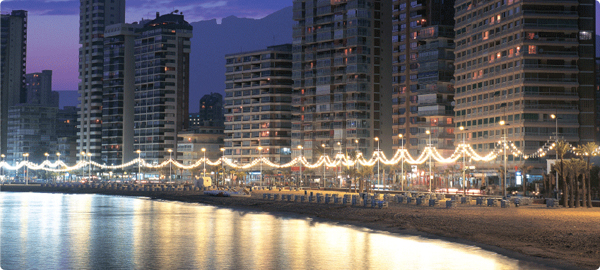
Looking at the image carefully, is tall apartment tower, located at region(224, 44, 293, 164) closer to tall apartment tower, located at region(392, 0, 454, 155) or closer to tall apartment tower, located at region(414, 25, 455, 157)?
tall apartment tower, located at region(392, 0, 454, 155)

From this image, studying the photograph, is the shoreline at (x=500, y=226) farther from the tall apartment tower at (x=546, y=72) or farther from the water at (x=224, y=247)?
the tall apartment tower at (x=546, y=72)

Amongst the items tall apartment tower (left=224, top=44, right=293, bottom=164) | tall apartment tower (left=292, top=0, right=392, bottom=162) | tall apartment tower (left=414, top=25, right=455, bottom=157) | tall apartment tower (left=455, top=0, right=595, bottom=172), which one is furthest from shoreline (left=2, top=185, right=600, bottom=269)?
tall apartment tower (left=224, top=44, right=293, bottom=164)

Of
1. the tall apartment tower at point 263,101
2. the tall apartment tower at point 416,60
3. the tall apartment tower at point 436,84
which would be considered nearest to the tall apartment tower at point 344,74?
the tall apartment tower at point 416,60

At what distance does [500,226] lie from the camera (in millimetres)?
45938

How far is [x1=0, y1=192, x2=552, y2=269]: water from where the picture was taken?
33062 millimetres

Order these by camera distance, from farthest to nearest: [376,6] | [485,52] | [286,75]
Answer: [286,75] < [376,6] < [485,52]

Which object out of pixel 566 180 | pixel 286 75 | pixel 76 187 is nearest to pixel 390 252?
pixel 566 180

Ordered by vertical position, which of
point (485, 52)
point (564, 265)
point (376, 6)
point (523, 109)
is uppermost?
point (376, 6)

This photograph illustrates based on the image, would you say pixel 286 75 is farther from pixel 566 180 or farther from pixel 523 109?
pixel 566 180

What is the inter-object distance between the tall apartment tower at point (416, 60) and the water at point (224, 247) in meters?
96.4

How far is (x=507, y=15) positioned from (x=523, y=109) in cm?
1694

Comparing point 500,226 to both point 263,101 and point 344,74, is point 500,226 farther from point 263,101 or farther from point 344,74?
point 263,101

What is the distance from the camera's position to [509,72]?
4865 inches

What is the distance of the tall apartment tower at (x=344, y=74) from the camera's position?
537ft
